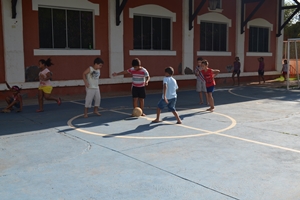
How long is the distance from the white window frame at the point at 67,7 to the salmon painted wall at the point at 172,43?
1566mm

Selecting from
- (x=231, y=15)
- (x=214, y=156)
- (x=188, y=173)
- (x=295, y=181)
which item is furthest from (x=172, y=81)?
(x=231, y=15)

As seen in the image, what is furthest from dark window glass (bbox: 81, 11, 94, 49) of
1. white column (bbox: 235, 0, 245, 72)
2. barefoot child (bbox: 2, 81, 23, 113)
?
white column (bbox: 235, 0, 245, 72)

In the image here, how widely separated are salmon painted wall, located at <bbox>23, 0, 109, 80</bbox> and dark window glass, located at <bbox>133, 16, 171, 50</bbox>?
1.82 m

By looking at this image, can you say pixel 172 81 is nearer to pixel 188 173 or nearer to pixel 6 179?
pixel 188 173

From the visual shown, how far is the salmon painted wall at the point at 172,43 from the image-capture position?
52.6 feet

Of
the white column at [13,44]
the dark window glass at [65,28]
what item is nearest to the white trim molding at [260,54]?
the dark window glass at [65,28]

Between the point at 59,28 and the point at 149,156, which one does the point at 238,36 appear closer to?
the point at 59,28

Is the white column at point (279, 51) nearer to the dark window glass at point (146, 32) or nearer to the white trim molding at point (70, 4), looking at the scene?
the dark window glass at point (146, 32)

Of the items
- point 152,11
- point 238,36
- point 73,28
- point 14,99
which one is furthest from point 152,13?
point 14,99

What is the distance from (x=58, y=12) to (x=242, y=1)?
40.4 ft

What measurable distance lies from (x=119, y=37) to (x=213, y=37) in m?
6.85

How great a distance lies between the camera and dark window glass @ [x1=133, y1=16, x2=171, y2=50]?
16578 millimetres

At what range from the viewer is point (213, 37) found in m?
20.1

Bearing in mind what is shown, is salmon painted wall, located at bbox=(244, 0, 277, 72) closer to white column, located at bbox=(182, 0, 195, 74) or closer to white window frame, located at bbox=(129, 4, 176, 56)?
white column, located at bbox=(182, 0, 195, 74)
